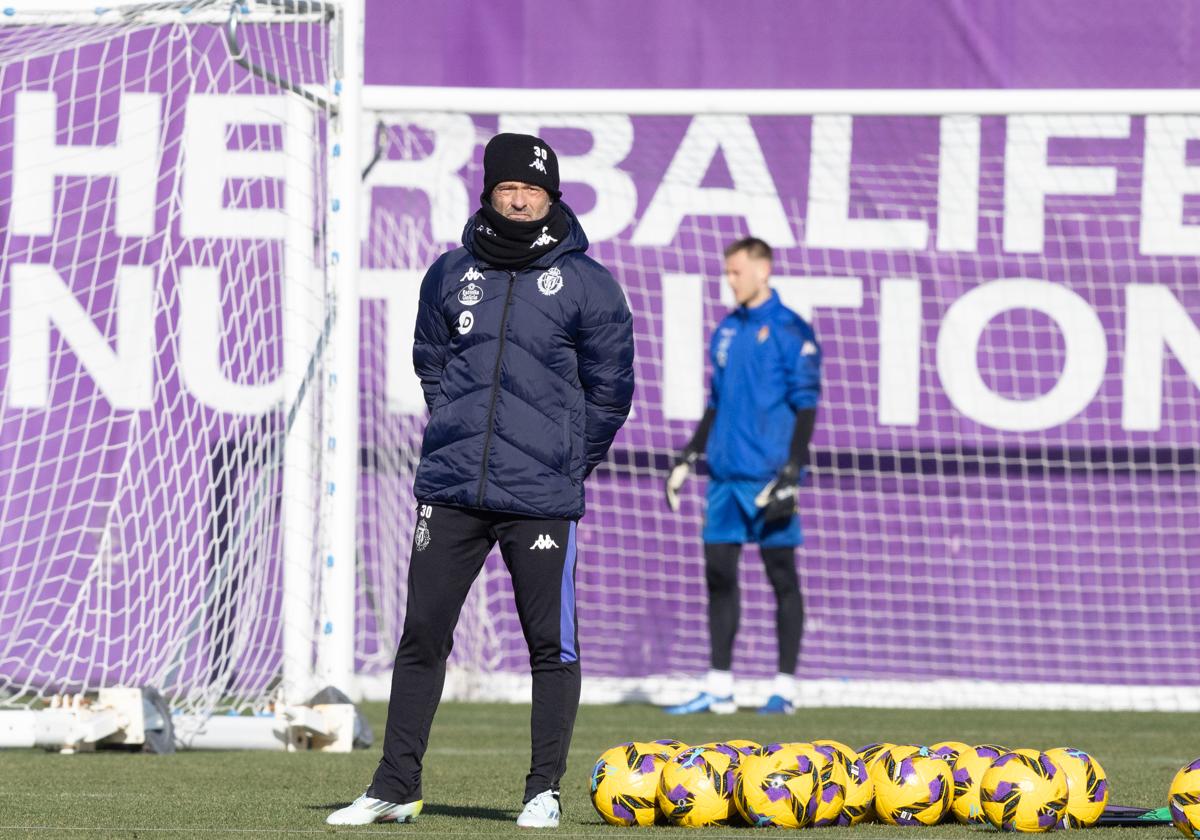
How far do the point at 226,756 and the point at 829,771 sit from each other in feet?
10.5

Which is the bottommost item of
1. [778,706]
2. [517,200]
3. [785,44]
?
[778,706]

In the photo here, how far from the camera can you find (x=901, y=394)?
36.8ft

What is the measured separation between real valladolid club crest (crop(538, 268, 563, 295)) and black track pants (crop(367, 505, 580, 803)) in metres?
0.64

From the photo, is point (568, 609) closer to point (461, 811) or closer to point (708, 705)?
point (461, 811)

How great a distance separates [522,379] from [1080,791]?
1907mm

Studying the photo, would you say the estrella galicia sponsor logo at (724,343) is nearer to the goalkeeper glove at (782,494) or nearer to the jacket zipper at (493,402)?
the goalkeeper glove at (782,494)

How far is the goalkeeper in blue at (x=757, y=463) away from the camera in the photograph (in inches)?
406

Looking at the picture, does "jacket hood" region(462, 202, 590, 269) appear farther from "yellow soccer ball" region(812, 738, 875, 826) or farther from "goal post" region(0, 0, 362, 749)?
"goal post" region(0, 0, 362, 749)

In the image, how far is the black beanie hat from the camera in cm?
570

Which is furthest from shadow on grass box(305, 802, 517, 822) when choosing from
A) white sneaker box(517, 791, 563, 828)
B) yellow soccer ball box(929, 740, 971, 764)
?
yellow soccer ball box(929, 740, 971, 764)

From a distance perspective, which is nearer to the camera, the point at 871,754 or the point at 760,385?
the point at 871,754

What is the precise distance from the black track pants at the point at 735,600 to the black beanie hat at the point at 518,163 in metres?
4.84

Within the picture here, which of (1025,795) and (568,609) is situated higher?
(568,609)

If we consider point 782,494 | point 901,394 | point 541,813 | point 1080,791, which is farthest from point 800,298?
point 541,813
